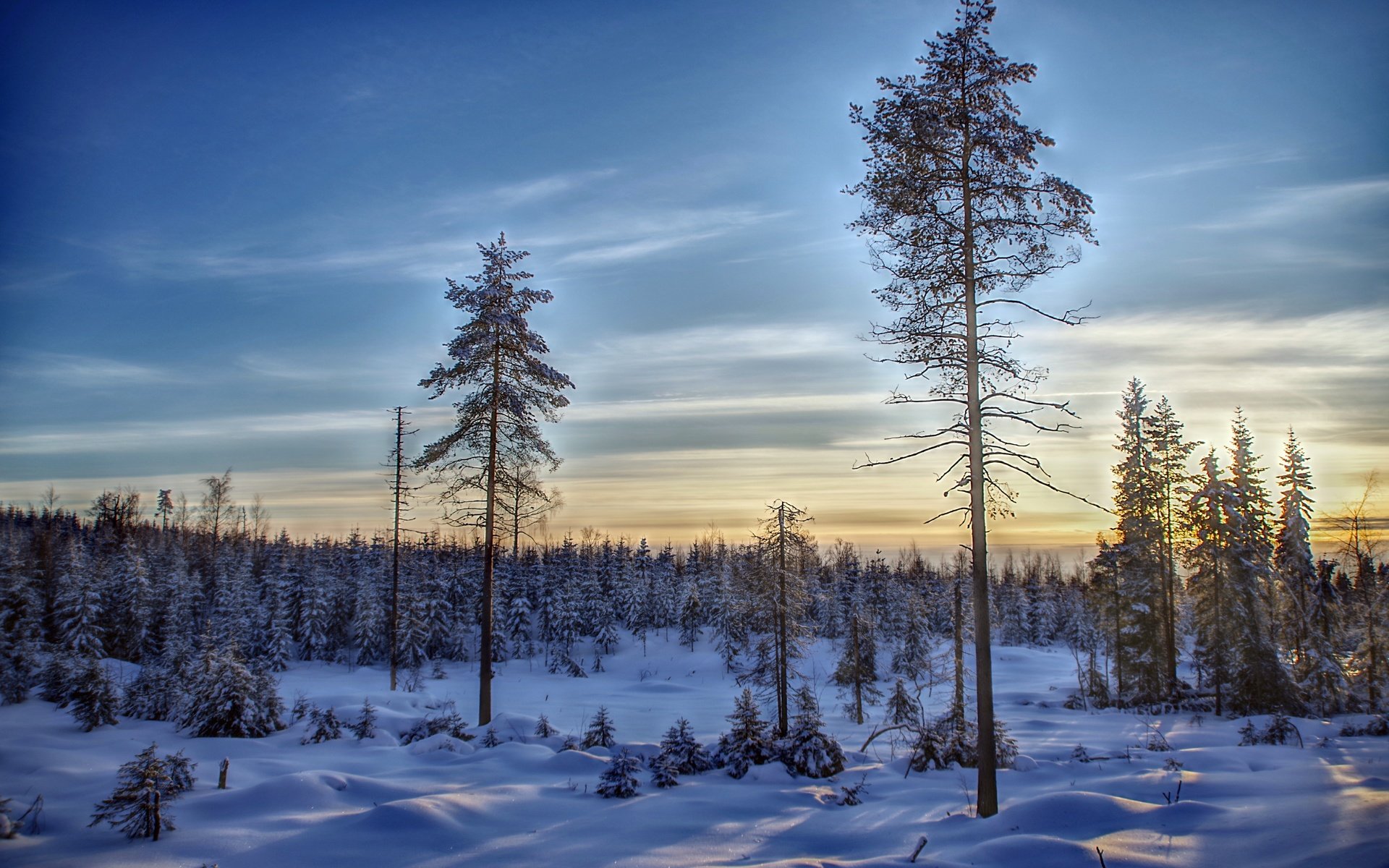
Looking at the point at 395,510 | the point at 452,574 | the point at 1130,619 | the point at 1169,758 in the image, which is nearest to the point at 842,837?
the point at 1169,758

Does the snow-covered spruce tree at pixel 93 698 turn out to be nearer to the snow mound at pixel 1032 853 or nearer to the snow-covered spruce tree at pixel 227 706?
the snow-covered spruce tree at pixel 227 706

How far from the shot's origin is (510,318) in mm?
19391

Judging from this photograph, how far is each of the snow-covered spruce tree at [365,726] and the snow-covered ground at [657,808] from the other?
1.01 feet

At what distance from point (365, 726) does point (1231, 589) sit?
35.7 metres

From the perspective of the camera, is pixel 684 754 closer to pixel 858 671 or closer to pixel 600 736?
pixel 600 736

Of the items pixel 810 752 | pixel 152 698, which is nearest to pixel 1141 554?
pixel 810 752

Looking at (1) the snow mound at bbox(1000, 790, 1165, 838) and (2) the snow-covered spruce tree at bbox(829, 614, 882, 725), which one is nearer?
(1) the snow mound at bbox(1000, 790, 1165, 838)

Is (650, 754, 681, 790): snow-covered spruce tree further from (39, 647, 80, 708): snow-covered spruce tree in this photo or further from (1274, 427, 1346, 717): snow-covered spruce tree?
(1274, 427, 1346, 717): snow-covered spruce tree

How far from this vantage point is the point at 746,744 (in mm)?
15469

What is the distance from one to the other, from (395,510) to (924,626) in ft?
155

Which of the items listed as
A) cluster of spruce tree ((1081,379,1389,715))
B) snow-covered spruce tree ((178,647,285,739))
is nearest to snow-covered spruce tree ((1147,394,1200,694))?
cluster of spruce tree ((1081,379,1389,715))

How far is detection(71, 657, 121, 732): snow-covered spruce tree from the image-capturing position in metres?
18.8

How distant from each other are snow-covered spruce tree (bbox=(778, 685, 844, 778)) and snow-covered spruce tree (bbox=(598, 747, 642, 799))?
371 cm

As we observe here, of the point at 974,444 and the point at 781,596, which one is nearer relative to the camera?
the point at 974,444
